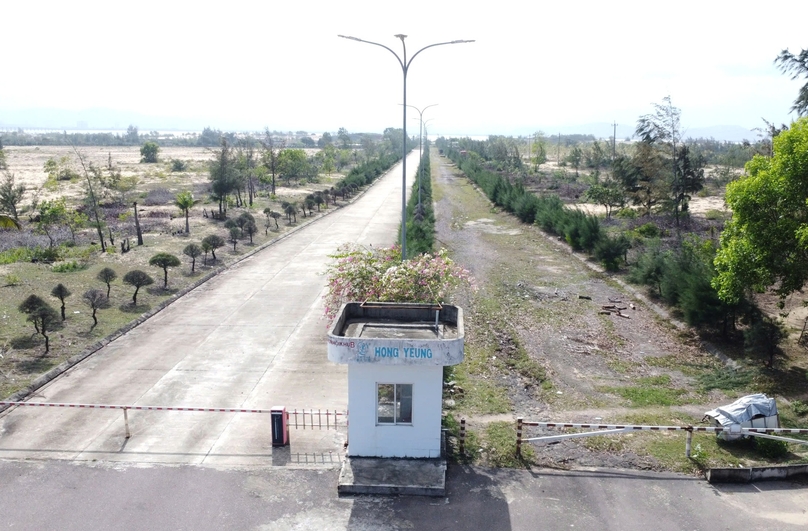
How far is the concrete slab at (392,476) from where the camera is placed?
1037 cm

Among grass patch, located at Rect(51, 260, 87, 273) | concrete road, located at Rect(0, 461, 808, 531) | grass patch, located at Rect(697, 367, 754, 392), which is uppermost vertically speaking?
grass patch, located at Rect(51, 260, 87, 273)

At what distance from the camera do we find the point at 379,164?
281 ft

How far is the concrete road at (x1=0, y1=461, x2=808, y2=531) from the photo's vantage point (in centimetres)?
962

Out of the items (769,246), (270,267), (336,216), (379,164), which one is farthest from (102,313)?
(379,164)

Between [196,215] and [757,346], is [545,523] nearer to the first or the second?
[757,346]

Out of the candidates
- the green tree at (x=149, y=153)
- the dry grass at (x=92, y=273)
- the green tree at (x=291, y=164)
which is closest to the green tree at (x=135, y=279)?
the dry grass at (x=92, y=273)

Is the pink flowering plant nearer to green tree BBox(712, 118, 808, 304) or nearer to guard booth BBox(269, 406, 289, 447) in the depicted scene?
guard booth BBox(269, 406, 289, 447)

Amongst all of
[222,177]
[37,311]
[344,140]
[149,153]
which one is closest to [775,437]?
[37,311]

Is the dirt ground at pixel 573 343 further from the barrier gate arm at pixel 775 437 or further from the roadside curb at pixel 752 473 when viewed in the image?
the barrier gate arm at pixel 775 437

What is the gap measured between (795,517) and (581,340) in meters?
8.61

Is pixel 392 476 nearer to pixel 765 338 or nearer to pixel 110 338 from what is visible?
pixel 765 338

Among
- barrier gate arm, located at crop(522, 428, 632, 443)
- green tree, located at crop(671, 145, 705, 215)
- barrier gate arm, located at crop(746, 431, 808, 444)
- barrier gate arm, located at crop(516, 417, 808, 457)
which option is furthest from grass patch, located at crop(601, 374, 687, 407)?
green tree, located at crop(671, 145, 705, 215)

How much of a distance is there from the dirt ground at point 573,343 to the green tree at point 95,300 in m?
10.7

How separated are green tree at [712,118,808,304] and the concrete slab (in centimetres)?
829
